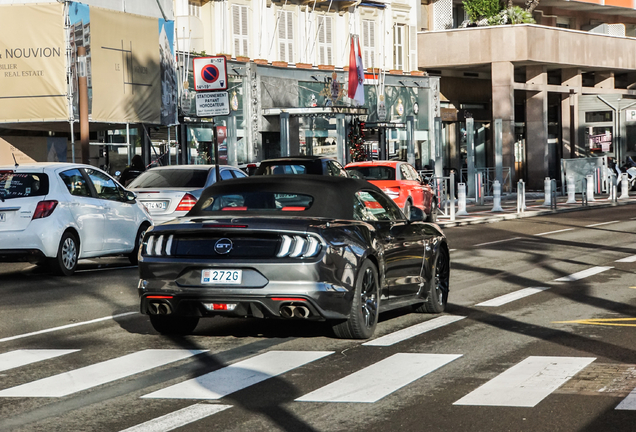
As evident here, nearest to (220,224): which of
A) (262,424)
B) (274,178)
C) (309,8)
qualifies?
(274,178)

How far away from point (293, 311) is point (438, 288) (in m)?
2.68

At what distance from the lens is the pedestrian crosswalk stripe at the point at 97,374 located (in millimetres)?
7086

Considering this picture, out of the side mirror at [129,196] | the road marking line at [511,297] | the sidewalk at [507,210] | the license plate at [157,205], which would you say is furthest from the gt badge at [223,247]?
the sidewalk at [507,210]

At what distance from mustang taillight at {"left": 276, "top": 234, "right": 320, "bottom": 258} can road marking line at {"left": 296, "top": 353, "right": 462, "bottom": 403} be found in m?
1.06

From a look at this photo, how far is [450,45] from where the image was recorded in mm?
47812

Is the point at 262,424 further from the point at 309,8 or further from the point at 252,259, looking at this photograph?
the point at 309,8

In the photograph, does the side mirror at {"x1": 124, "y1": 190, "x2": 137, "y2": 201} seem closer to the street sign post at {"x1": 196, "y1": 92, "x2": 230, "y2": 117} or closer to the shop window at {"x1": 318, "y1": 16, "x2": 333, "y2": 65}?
the street sign post at {"x1": 196, "y1": 92, "x2": 230, "y2": 117}

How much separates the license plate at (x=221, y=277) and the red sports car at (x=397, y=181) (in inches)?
648

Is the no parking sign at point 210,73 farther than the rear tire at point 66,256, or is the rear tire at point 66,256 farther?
the no parking sign at point 210,73

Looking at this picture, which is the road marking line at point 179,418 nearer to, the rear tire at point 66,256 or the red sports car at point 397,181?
the rear tire at point 66,256

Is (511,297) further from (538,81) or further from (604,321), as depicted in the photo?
(538,81)

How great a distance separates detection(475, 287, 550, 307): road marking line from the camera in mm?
11587

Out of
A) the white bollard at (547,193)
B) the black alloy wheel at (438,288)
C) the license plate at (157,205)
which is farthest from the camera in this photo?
the white bollard at (547,193)

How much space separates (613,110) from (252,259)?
137 ft
